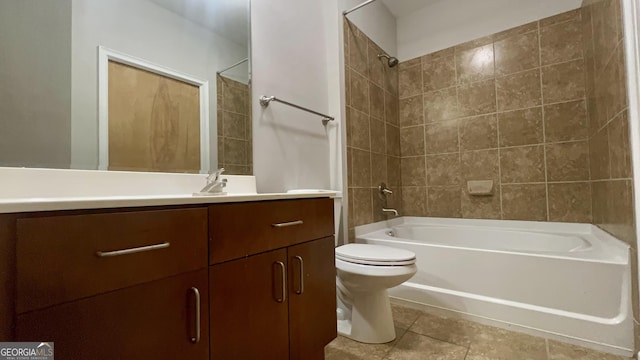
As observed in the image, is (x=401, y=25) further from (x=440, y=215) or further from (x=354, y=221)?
(x=354, y=221)

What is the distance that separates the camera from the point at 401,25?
9.41ft

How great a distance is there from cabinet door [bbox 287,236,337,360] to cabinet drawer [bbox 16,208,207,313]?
395mm

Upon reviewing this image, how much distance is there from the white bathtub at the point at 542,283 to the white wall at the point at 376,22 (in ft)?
5.64

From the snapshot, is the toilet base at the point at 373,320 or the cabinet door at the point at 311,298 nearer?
the cabinet door at the point at 311,298

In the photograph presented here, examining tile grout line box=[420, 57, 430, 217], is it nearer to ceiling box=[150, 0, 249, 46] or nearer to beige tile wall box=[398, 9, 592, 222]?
beige tile wall box=[398, 9, 592, 222]

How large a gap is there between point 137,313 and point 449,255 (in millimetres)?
1708

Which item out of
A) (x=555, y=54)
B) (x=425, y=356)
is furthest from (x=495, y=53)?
(x=425, y=356)

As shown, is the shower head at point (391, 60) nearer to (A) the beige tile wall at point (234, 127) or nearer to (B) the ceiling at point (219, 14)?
(B) the ceiling at point (219, 14)

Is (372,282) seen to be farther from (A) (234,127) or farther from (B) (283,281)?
(A) (234,127)

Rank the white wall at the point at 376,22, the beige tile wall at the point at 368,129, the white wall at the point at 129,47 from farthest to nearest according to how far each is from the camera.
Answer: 1. the white wall at the point at 376,22
2. the beige tile wall at the point at 368,129
3. the white wall at the point at 129,47

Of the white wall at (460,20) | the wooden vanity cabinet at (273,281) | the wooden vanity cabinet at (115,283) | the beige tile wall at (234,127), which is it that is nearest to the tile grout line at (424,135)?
the white wall at (460,20)

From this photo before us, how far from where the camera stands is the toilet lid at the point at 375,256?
4.43 ft

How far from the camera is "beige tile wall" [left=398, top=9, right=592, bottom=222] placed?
2.10 meters

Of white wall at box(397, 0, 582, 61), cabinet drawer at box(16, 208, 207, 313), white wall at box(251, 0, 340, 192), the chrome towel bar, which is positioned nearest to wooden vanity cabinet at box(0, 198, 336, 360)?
cabinet drawer at box(16, 208, 207, 313)
